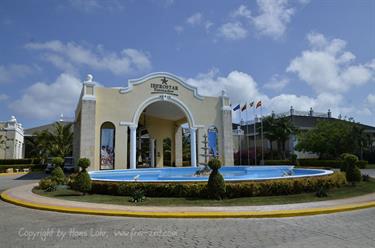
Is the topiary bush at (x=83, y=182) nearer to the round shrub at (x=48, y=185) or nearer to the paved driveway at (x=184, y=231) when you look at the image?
the round shrub at (x=48, y=185)

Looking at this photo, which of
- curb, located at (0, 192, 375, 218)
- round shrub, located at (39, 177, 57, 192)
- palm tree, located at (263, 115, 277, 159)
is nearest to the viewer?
curb, located at (0, 192, 375, 218)

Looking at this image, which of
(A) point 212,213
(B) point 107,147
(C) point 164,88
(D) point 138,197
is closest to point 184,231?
(A) point 212,213

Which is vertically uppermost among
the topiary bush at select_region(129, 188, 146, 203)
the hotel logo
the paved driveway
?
the hotel logo

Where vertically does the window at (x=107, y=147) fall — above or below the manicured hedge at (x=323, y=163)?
above

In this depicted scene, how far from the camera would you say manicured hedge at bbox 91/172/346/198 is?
12742 mm

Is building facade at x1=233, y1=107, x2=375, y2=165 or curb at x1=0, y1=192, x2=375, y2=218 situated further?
building facade at x1=233, y1=107, x2=375, y2=165

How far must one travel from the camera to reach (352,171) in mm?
17109

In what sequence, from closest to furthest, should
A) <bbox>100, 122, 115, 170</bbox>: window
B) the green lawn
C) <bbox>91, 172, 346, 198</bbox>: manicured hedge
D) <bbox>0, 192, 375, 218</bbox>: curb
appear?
<bbox>0, 192, 375, 218</bbox>: curb, the green lawn, <bbox>91, 172, 346, 198</bbox>: manicured hedge, <bbox>100, 122, 115, 170</bbox>: window

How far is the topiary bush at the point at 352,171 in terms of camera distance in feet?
55.9

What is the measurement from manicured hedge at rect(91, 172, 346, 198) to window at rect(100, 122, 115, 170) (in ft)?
41.1

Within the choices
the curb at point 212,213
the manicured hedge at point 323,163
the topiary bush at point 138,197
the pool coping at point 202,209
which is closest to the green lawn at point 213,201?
the topiary bush at point 138,197

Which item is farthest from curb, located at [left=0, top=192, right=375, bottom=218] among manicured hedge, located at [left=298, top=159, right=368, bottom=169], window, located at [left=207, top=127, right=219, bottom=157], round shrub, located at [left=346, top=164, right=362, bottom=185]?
manicured hedge, located at [left=298, top=159, right=368, bottom=169]

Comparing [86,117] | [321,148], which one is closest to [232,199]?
[86,117]

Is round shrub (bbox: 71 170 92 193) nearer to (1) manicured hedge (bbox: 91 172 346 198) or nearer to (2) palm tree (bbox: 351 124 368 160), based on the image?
(1) manicured hedge (bbox: 91 172 346 198)
